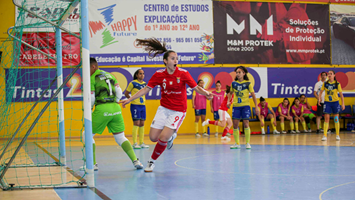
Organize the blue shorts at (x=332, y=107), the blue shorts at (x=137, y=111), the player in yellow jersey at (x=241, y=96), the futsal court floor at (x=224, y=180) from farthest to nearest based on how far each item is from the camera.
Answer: the blue shorts at (x=332, y=107) < the blue shorts at (x=137, y=111) < the player in yellow jersey at (x=241, y=96) < the futsal court floor at (x=224, y=180)

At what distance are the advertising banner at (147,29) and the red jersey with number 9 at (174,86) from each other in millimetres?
9093

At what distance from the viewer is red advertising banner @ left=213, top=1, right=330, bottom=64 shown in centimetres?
1505

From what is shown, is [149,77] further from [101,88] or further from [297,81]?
[101,88]

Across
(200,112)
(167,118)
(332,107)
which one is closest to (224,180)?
(167,118)

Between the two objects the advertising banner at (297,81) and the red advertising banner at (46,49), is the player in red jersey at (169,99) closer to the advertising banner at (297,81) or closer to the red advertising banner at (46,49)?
the red advertising banner at (46,49)

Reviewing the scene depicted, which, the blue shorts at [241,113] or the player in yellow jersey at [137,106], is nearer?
the blue shorts at [241,113]

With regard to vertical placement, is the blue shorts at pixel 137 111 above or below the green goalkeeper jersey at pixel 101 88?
below

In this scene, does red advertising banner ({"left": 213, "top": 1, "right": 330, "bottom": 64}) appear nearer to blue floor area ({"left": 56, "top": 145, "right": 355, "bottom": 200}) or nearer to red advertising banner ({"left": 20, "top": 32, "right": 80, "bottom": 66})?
red advertising banner ({"left": 20, "top": 32, "right": 80, "bottom": 66})

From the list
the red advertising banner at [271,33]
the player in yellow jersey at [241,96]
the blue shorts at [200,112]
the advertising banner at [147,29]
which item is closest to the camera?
the player in yellow jersey at [241,96]

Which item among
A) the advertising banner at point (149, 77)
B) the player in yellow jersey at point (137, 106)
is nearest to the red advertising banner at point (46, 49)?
the advertising banner at point (149, 77)

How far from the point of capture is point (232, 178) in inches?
183

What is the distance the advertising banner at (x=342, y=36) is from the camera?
15.8m

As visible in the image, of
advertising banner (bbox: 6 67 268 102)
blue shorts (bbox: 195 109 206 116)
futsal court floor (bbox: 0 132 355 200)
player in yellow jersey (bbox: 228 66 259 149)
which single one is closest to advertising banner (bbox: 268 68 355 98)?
advertising banner (bbox: 6 67 268 102)

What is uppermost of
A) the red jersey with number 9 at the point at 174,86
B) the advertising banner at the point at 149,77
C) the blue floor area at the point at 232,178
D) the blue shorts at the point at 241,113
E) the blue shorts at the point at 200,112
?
the advertising banner at the point at 149,77
